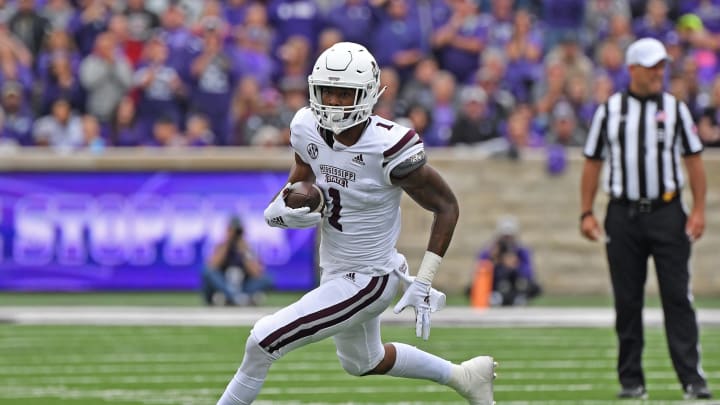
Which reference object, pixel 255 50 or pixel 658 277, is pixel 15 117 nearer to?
pixel 255 50

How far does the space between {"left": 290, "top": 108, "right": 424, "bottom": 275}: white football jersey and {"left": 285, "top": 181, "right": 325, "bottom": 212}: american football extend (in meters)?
0.10

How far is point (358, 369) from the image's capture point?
23.1ft

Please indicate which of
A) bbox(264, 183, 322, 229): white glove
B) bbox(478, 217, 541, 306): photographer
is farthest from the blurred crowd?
bbox(264, 183, 322, 229): white glove

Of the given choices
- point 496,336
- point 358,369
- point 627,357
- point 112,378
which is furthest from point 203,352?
point 358,369

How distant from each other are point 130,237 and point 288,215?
9935mm

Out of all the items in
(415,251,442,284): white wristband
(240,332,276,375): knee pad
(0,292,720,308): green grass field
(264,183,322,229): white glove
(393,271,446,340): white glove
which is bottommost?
(0,292,720,308): green grass field

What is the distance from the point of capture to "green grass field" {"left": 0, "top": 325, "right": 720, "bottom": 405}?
28.9 ft

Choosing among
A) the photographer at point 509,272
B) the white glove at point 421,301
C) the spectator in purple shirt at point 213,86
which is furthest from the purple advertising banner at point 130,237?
the white glove at point 421,301

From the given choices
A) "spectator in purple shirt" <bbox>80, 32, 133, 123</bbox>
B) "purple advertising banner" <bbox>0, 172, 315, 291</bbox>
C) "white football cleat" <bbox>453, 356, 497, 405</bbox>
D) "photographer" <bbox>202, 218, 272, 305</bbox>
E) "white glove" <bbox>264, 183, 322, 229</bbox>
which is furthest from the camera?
"spectator in purple shirt" <bbox>80, 32, 133, 123</bbox>

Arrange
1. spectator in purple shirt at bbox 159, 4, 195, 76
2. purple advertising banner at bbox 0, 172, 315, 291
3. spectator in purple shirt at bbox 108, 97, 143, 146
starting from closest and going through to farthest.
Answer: purple advertising banner at bbox 0, 172, 315, 291 < spectator in purple shirt at bbox 108, 97, 143, 146 < spectator in purple shirt at bbox 159, 4, 195, 76

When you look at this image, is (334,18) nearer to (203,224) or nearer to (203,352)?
(203,224)

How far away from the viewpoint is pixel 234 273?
15.5m

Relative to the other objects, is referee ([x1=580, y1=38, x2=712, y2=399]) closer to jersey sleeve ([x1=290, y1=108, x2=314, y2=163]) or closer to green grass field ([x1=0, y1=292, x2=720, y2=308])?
jersey sleeve ([x1=290, y1=108, x2=314, y2=163])

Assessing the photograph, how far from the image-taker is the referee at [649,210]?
28.7ft
